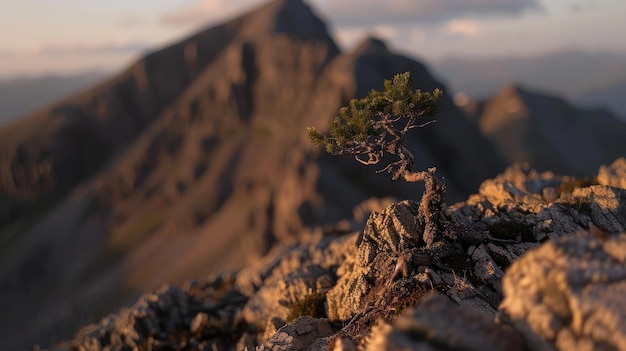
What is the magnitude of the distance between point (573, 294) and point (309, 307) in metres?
19.2

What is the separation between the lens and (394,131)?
24.7 meters

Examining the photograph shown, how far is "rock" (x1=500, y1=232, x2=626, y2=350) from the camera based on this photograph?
38.8ft

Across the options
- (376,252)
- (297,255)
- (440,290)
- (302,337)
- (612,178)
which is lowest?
(297,255)

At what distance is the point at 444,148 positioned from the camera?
188375mm

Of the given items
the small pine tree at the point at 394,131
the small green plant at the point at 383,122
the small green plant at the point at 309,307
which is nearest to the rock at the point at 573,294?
the small pine tree at the point at 394,131

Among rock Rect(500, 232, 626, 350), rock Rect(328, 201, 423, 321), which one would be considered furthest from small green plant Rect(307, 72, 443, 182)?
rock Rect(500, 232, 626, 350)

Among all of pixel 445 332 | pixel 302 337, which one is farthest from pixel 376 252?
pixel 445 332

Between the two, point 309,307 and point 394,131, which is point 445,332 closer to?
point 394,131

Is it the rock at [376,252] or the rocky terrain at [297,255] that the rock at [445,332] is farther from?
the rock at [376,252]

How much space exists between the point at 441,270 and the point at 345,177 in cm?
14321

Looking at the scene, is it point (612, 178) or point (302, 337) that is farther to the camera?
point (612, 178)

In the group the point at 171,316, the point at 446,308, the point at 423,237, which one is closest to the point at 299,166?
the point at 171,316

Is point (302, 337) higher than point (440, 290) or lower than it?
lower

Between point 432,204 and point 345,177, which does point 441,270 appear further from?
point 345,177
